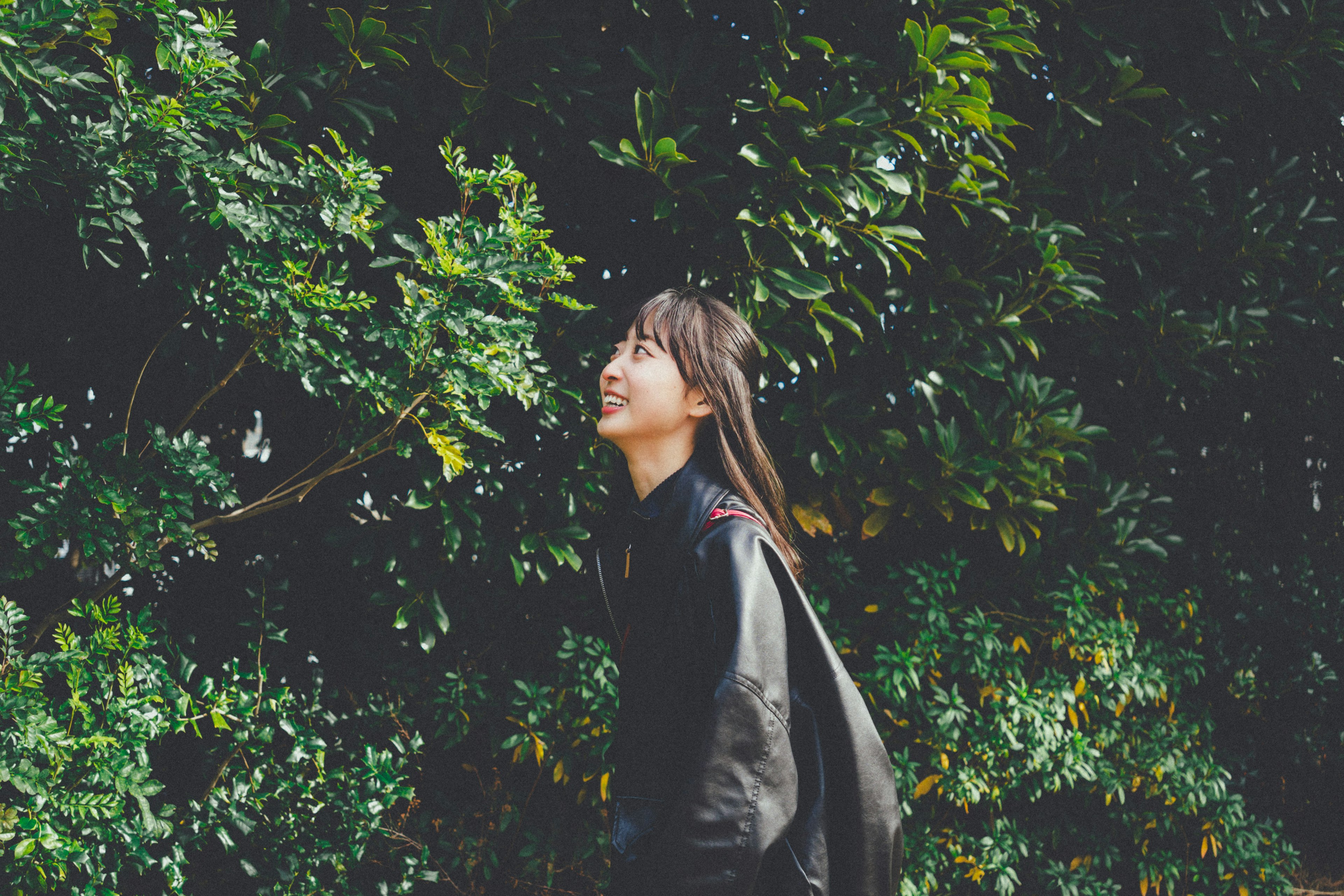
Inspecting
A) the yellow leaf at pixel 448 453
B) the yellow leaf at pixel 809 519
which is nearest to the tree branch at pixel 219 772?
the yellow leaf at pixel 448 453

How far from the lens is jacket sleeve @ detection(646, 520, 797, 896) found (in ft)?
4.36

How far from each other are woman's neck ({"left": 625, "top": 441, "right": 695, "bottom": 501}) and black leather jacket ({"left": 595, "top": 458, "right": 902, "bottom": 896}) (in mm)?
79

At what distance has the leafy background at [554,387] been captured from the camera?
80.0 inches

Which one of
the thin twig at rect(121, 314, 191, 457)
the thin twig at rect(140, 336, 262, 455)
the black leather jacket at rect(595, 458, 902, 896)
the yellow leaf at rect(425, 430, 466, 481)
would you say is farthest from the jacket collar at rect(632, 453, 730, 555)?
the thin twig at rect(121, 314, 191, 457)

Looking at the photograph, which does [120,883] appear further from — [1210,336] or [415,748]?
[1210,336]

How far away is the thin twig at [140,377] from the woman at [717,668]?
1.15 meters

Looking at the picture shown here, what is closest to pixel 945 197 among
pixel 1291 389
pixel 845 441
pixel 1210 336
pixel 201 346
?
pixel 845 441

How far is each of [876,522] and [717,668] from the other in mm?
1857

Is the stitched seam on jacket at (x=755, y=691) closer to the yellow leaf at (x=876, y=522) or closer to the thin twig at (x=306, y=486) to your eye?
the thin twig at (x=306, y=486)

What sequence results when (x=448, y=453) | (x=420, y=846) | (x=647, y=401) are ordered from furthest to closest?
1. (x=420, y=846)
2. (x=448, y=453)
3. (x=647, y=401)

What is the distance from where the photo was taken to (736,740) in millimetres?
1381

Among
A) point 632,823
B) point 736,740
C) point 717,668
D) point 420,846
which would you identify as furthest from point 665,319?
point 420,846

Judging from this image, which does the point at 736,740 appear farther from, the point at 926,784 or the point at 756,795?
the point at 926,784

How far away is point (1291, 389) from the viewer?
461 cm
